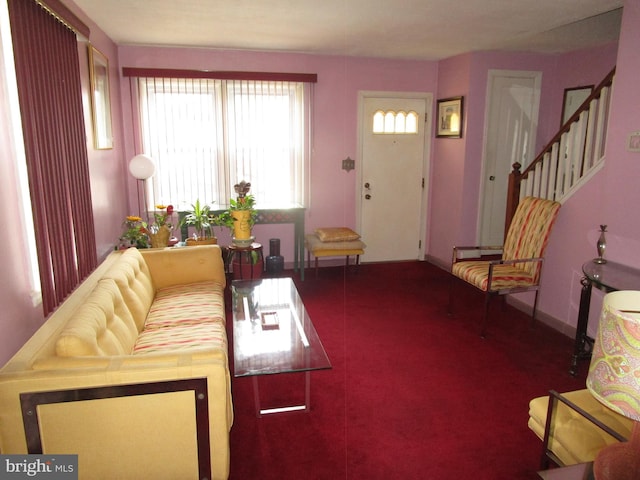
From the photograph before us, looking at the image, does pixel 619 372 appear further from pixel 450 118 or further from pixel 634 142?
pixel 450 118

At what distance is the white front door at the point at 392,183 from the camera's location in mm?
5891

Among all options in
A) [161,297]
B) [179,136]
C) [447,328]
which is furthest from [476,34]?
[161,297]

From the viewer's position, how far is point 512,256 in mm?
4199

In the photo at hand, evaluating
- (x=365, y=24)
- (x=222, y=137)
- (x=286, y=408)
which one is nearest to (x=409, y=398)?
(x=286, y=408)

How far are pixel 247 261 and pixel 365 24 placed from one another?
2.43 metres

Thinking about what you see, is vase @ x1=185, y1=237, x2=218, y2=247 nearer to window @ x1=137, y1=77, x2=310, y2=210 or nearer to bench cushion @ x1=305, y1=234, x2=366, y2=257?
window @ x1=137, y1=77, x2=310, y2=210

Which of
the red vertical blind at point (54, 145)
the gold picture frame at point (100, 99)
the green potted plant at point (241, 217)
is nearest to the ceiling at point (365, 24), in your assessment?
the gold picture frame at point (100, 99)

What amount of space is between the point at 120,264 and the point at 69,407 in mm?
1501

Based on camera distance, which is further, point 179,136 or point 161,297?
point 179,136

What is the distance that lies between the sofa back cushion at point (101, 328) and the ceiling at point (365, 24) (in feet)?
7.21

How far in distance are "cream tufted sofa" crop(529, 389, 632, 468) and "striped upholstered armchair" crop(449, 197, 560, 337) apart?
5.47 feet

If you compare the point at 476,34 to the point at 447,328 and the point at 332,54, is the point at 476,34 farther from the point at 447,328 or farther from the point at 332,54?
the point at 447,328

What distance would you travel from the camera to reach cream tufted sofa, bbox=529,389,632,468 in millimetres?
1910

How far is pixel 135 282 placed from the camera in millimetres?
3227
